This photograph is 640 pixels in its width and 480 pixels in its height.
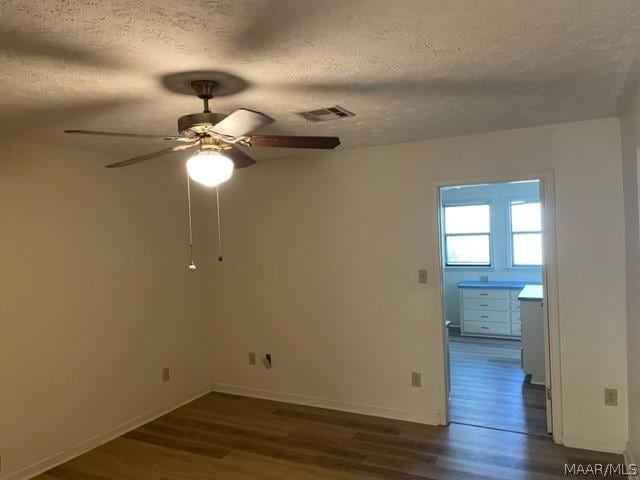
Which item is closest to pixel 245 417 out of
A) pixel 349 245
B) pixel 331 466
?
pixel 331 466

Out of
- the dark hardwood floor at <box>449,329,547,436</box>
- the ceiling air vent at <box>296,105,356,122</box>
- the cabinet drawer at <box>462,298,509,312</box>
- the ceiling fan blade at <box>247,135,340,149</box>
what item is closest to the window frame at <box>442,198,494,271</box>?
the cabinet drawer at <box>462,298,509,312</box>

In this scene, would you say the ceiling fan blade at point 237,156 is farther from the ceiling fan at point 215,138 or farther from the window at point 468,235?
the window at point 468,235

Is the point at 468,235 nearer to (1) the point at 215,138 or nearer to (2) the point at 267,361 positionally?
(2) the point at 267,361

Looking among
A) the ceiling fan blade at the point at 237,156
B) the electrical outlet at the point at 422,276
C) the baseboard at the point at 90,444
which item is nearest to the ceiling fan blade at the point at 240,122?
the ceiling fan blade at the point at 237,156

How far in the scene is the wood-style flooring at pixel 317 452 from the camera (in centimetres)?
311

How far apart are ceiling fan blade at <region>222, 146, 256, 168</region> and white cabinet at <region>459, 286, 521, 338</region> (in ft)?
16.7

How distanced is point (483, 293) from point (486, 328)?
1.67ft

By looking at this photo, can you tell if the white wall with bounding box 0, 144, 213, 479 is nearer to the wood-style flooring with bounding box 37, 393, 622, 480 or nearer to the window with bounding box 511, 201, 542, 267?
the wood-style flooring with bounding box 37, 393, 622, 480

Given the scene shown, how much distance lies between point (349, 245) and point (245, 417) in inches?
69.4

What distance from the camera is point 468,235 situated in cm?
727

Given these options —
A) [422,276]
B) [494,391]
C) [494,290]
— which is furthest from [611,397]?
[494,290]

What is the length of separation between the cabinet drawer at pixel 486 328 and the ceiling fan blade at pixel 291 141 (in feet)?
17.5

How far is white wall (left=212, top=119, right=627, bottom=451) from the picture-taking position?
3.24m

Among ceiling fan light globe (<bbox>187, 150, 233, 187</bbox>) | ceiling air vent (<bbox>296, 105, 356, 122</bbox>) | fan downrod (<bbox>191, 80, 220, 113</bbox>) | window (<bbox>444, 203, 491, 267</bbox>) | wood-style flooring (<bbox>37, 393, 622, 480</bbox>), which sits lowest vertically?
wood-style flooring (<bbox>37, 393, 622, 480</bbox>)
